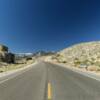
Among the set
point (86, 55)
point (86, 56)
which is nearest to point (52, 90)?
point (86, 56)

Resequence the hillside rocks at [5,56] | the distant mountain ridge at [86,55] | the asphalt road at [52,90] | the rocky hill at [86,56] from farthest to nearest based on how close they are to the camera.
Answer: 1. the hillside rocks at [5,56]
2. the distant mountain ridge at [86,55]
3. the rocky hill at [86,56]
4. the asphalt road at [52,90]

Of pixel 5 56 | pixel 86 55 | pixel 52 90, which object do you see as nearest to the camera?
pixel 52 90

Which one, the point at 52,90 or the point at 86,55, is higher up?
the point at 86,55

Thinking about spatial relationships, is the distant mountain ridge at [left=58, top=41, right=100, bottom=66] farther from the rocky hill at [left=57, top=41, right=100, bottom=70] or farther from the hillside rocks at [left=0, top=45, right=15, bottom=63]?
the hillside rocks at [left=0, top=45, right=15, bottom=63]

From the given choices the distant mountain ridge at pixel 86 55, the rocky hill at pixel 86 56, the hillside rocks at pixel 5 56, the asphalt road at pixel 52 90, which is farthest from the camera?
the hillside rocks at pixel 5 56

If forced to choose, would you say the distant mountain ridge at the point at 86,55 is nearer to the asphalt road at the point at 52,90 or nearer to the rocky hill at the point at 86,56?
the rocky hill at the point at 86,56

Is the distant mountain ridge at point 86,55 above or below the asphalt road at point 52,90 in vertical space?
above

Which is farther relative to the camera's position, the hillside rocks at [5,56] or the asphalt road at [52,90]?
the hillside rocks at [5,56]

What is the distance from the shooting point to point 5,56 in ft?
350

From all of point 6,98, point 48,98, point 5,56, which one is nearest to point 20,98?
point 6,98

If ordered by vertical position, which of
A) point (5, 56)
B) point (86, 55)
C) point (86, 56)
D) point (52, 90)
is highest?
point (86, 55)

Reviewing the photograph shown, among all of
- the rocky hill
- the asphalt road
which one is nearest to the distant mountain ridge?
the rocky hill

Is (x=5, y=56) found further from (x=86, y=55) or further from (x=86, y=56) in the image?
(x=86, y=55)

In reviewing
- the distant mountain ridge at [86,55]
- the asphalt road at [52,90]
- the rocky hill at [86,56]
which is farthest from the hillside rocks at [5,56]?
the asphalt road at [52,90]
